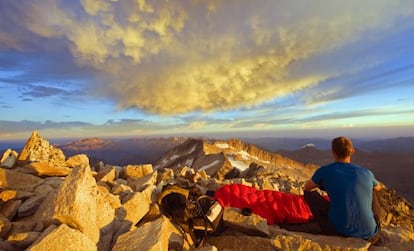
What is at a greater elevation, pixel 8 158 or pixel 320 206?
pixel 8 158

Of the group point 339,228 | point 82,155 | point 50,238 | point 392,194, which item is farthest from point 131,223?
point 392,194

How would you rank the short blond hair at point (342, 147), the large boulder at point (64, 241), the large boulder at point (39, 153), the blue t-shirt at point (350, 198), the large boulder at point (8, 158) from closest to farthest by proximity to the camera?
the large boulder at point (64, 241), the blue t-shirt at point (350, 198), the short blond hair at point (342, 147), the large boulder at point (8, 158), the large boulder at point (39, 153)

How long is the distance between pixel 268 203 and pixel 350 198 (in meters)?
1.60

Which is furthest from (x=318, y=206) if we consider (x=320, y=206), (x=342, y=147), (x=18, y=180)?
(x=18, y=180)

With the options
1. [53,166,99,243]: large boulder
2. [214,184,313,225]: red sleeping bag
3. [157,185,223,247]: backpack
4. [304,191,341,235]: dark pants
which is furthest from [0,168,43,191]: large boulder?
[304,191,341,235]: dark pants

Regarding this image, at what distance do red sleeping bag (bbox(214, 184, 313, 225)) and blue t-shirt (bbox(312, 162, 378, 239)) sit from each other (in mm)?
821

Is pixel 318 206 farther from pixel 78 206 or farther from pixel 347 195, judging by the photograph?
pixel 78 206

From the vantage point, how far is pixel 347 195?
601cm

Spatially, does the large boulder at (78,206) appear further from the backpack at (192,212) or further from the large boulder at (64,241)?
the backpack at (192,212)

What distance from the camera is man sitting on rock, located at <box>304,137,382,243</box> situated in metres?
6.02

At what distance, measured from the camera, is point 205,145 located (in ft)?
134

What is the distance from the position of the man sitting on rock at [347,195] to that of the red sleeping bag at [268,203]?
0.59 meters

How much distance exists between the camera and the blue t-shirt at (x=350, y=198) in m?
6.01

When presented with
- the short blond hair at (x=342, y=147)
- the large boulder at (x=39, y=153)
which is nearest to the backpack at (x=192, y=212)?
the short blond hair at (x=342, y=147)
